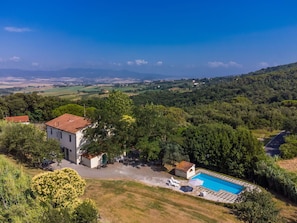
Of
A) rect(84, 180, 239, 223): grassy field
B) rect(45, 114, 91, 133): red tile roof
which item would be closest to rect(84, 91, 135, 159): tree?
rect(45, 114, 91, 133): red tile roof

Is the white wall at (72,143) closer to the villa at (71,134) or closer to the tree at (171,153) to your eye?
the villa at (71,134)

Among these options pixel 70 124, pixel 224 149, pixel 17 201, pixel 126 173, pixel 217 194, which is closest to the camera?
pixel 17 201

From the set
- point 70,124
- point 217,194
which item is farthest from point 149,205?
point 70,124

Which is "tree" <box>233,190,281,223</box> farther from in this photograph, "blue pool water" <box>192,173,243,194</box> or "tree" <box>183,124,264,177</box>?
"tree" <box>183,124,264,177</box>

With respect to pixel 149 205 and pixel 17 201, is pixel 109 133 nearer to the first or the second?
pixel 149 205

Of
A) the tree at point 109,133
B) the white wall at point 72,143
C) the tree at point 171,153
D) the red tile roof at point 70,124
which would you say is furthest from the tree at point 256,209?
the red tile roof at point 70,124

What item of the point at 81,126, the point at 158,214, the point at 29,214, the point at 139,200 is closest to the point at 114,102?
the point at 81,126

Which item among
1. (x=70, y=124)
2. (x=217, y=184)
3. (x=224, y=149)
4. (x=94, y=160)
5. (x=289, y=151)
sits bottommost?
(x=289, y=151)
